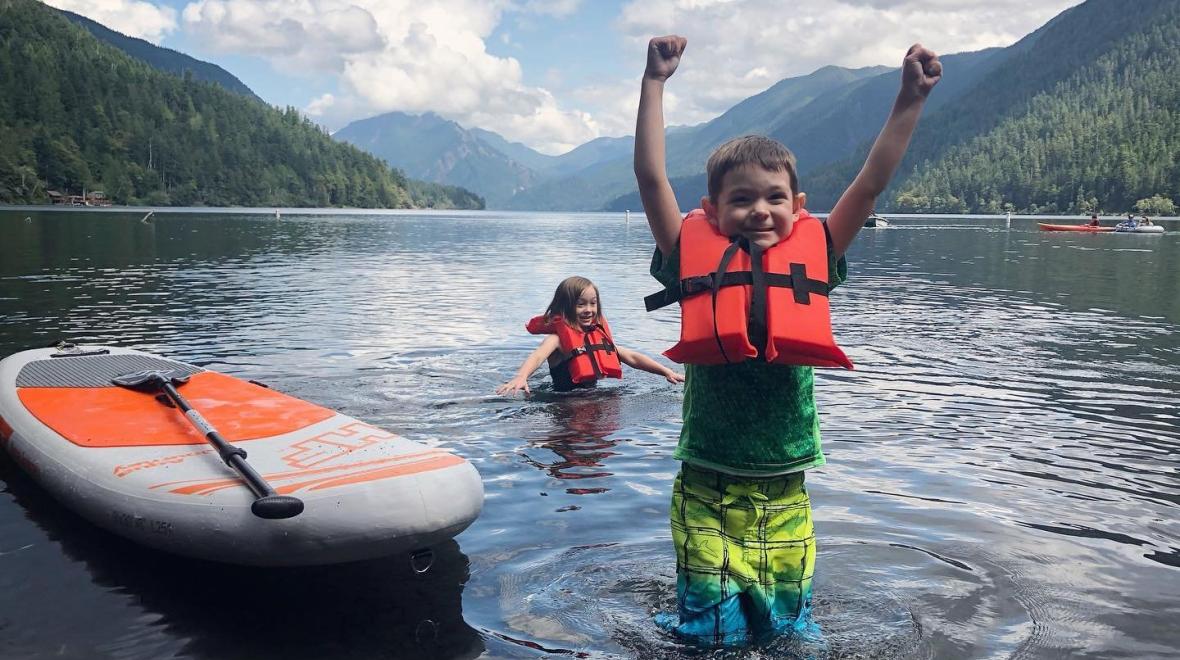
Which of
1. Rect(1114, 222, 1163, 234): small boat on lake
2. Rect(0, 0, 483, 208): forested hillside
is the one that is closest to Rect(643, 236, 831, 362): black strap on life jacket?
Rect(1114, 222, 1163, 234): small boat on lake

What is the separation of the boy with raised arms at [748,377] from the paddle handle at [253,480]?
2458 mm

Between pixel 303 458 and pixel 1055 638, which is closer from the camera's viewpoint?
pixel 1055 638

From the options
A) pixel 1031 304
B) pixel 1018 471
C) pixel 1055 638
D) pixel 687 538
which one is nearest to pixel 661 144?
pixel 687 538

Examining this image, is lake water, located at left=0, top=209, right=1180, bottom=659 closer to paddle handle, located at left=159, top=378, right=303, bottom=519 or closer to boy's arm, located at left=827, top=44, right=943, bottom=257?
paddle handle, located at left=159, top=378, right=303, bottom=519

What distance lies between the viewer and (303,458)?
6.46m

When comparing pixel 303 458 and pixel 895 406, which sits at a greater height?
pixel 303 458

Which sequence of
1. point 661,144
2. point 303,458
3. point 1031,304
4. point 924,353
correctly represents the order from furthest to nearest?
point 1031,304, point 924,353, point 303,458, point 661,144

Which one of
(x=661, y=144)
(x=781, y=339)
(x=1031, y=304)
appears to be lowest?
(x=1031, y=304)

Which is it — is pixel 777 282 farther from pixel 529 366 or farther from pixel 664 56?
pixel 529 366

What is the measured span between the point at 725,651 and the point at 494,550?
7.98ft

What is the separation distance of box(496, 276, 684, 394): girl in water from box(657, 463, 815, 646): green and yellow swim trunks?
7.13 meters

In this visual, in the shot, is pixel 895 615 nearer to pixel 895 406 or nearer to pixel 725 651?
pixel 725 651

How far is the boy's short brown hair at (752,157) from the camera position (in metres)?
4.11

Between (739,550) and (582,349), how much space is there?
24.7ft
